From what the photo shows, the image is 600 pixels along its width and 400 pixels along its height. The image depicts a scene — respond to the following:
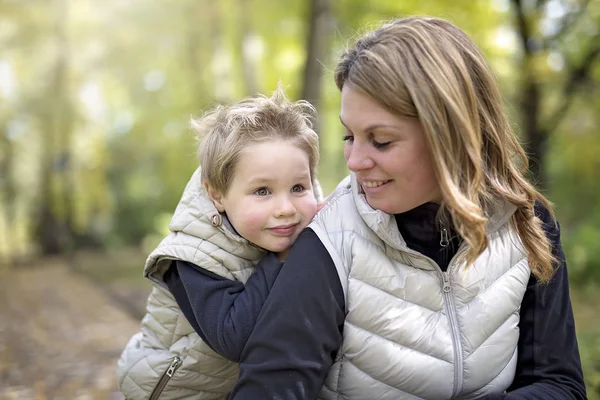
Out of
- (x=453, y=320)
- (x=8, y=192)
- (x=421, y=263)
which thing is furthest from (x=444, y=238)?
(x=8, y=192)

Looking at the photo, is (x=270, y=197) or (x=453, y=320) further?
(x=270, y=197)

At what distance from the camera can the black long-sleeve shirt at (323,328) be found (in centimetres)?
175

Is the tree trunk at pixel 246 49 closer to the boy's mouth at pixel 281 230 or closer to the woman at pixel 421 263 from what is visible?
the boy's mouth at pixel 281 230

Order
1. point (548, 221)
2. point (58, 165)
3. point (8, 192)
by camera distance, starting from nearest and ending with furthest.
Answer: point (548, 221) < point (58, 165) < point (8, 192)

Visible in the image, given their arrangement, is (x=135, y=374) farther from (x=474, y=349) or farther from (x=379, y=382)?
(x=474, y=349)

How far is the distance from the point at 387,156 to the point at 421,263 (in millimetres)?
321

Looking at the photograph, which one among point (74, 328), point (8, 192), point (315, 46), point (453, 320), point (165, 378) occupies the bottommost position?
point (8, 192)

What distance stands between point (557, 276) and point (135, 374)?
142cm

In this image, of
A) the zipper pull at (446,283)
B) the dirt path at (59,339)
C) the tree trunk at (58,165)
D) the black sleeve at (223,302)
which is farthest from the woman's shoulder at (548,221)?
the tree trunk at (58,165)

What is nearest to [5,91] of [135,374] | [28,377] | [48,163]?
[48,163]

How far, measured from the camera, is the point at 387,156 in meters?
1.79

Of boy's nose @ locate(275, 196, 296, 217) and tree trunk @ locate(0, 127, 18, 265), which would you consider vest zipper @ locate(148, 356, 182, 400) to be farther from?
tree trunk @ locate(0, 127, 18, 265)

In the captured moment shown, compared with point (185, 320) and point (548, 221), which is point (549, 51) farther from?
point (185, 320)

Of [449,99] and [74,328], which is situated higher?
[449,99]
